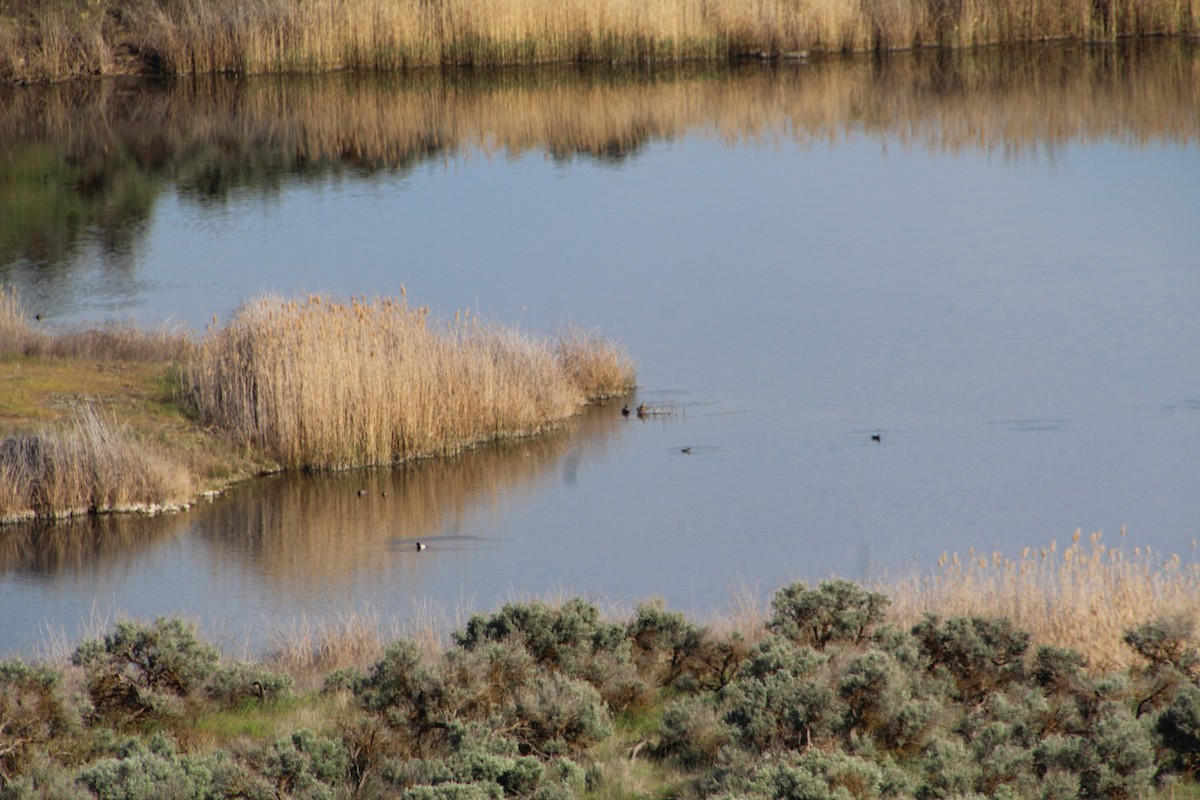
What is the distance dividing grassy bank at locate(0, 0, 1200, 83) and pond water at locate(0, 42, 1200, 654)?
2.74 feet

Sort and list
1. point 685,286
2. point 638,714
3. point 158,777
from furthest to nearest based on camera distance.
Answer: point 685,286, point 638,714, point 158,777

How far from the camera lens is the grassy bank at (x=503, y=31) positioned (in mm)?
40094

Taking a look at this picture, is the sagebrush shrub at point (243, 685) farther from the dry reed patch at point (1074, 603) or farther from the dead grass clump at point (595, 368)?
the dead grass clump at point (595, 368)

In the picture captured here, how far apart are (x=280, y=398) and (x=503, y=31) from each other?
968 inches

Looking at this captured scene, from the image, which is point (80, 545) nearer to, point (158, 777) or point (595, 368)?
point (595, 368)

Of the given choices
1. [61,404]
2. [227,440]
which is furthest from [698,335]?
[61,404]

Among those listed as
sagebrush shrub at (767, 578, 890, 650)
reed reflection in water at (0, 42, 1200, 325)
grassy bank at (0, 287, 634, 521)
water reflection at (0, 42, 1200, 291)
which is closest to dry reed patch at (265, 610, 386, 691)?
sagebrush shrub at (767, 578, 890, 650)

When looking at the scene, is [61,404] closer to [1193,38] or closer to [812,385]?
[812,385]

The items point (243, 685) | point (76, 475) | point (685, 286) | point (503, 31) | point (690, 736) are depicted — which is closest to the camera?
point (690, 736)

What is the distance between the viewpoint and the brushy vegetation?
297 inches

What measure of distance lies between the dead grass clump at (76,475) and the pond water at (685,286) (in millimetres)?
262

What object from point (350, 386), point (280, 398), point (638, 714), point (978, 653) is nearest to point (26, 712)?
point (638, 714)

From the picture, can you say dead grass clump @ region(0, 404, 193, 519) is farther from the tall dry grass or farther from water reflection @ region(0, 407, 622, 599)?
the tall dry grass

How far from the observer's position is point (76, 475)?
15703 mm
